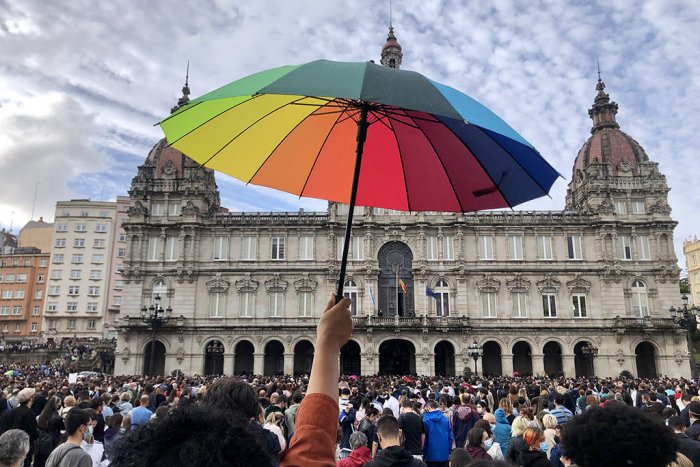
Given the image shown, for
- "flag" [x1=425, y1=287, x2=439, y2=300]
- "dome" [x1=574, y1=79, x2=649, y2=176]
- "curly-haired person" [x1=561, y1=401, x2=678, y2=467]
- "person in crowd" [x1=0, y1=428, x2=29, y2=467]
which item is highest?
"dome" [x1=574, y1=79, x2=649, y2=176]

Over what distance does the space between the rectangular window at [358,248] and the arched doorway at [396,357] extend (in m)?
7.82

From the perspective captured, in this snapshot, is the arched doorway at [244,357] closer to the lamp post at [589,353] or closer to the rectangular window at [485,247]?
the rectangular window at [485,247]

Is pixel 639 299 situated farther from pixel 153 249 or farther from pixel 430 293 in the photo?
pixel 153 249

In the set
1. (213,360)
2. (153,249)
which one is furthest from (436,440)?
(153,249)

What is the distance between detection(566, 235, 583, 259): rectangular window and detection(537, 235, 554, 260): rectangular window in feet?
5.19

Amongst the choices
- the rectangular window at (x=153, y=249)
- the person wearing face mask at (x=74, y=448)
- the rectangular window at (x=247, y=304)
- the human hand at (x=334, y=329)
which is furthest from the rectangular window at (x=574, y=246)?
the human hand at (x=334, y=329)

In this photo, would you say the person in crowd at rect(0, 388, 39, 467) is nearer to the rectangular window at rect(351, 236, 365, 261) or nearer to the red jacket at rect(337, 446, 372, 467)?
the red jacket at rect(337, 446, 372, 467)

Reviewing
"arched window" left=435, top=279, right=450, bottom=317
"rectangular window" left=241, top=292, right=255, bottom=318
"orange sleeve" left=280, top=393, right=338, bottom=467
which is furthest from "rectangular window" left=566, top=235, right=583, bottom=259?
"orange sleeve" left=280, top=393, right=338, bottom=467

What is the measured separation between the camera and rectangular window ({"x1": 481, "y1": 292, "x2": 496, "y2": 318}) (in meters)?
45.9

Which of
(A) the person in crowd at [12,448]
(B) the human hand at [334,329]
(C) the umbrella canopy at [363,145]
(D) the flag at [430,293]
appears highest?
(D) the flag at [430,293]

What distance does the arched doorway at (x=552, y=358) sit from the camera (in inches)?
1822

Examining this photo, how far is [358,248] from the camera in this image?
47438 millimetres

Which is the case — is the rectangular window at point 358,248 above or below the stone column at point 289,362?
above

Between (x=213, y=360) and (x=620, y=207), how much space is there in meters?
38.1
